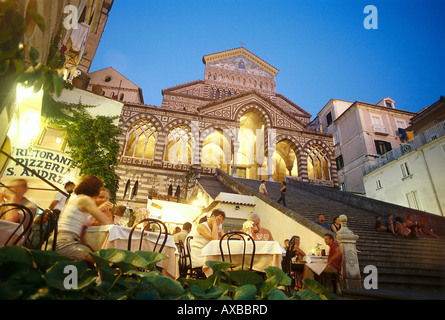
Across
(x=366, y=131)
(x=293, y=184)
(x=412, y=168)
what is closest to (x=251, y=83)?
(x=366, y=131)

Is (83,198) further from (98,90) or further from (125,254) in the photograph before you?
(98,90)

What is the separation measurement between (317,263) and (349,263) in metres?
0.67

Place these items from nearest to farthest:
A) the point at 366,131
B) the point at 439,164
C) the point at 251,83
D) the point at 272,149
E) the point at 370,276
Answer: the point at 370,276
the point at 439,164
the point at 272,149
the point at 366,131
the point at 251,83

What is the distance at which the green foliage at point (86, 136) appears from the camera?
9641 mm

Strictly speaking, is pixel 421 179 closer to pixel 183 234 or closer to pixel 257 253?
pixel 183 234

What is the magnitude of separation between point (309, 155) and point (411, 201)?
346 inches

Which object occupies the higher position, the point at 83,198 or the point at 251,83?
the point at 251,83

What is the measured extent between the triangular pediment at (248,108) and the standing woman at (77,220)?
62.6 feet

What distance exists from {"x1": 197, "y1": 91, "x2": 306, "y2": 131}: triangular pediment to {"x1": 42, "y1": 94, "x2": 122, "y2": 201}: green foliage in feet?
39.6

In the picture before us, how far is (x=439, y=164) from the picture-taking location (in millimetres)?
13562

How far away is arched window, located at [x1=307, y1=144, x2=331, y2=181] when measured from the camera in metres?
22.3

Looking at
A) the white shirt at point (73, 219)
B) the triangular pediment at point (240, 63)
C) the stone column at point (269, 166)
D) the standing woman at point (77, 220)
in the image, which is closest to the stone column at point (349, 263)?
the standing woman at point (77, 220)

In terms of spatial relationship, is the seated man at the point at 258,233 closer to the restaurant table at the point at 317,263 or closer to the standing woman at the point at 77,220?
the restaurant table at the point at 317,263

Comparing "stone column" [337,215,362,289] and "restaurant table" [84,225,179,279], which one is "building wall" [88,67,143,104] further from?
"stone column" [337,215,362,289]
